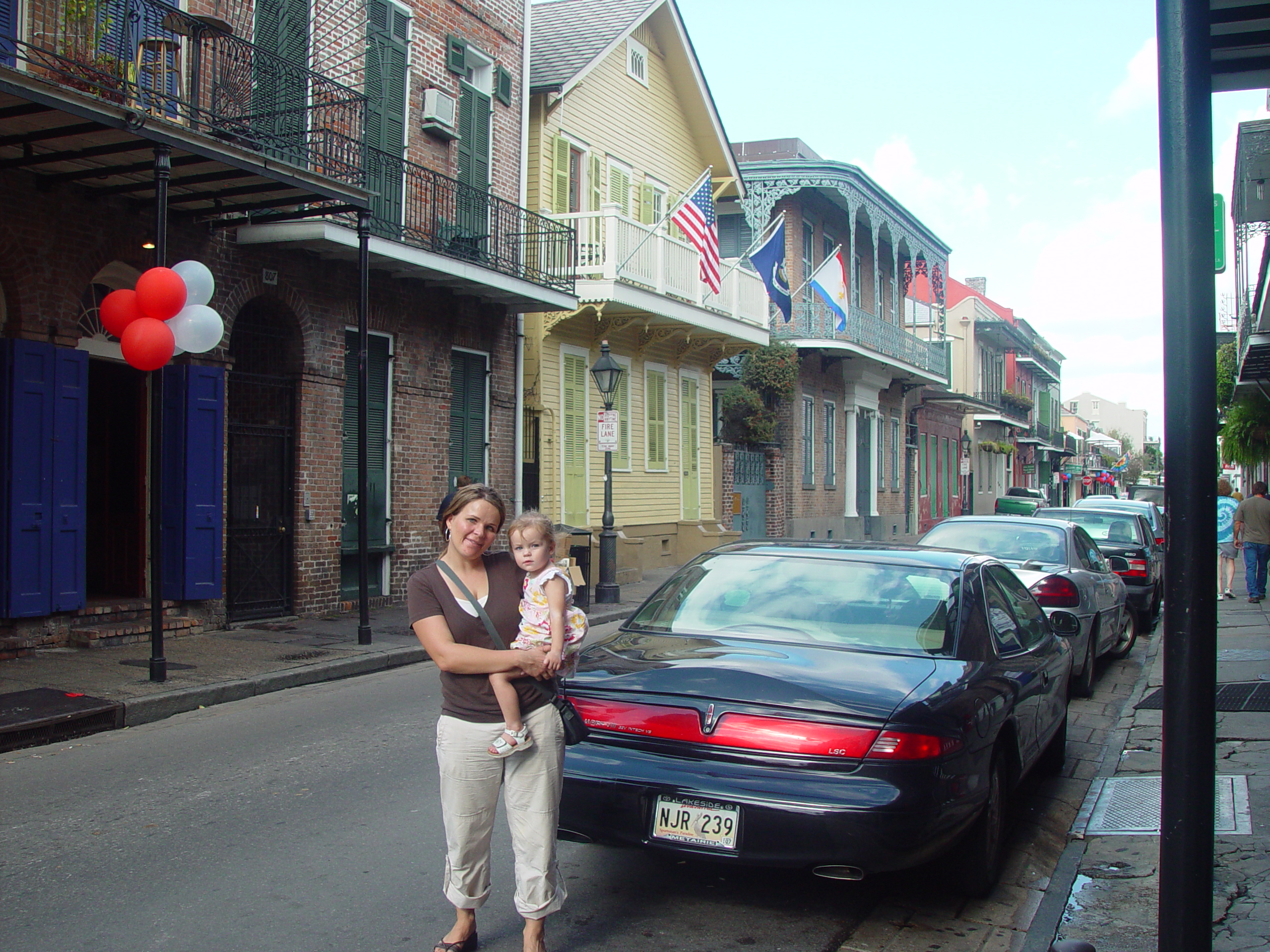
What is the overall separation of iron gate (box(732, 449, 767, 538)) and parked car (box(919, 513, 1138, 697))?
47.5 feet

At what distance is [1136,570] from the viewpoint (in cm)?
1380

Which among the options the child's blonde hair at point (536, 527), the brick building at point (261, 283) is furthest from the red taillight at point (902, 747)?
the brick building at point (261, 283)

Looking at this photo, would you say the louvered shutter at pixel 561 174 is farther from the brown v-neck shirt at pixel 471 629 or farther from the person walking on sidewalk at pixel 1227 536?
the brown v-neck shirt at pixel 471 629

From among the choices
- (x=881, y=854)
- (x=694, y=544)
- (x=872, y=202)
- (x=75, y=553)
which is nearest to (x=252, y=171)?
(x=75, y=553)

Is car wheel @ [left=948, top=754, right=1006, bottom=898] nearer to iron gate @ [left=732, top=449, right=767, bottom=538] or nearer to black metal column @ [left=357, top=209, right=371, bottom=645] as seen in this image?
black metal column @ [left=357, top=209, right=371, bottom=645]

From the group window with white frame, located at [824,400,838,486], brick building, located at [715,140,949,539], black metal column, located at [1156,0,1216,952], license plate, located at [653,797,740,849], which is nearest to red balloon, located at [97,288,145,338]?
license plate, located at [653,797,740,849]

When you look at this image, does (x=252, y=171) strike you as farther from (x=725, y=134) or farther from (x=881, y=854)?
(x=725, y=134)

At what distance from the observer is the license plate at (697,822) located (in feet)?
13.4

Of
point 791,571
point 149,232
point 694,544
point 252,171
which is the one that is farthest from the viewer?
point 694,544

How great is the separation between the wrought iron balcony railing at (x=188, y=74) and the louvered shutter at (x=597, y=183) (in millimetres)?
7023

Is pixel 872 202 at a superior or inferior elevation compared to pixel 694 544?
superior

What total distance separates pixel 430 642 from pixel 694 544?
764 inches

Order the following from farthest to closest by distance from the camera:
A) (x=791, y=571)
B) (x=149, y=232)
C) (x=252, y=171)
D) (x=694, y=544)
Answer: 1. (x=694, y=544)
2. (x=149, y=232)
3. (x=252, y=171)
4. (x=791, y=571)

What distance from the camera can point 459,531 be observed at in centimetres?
383
